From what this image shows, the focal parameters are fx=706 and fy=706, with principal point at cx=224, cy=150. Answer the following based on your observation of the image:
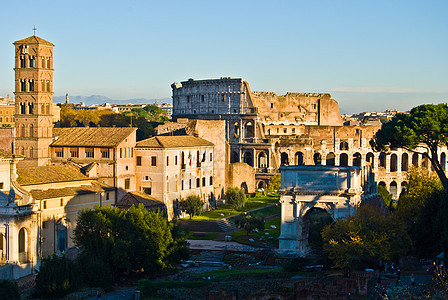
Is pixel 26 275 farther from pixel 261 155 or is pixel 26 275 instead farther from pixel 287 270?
pixel 261 155

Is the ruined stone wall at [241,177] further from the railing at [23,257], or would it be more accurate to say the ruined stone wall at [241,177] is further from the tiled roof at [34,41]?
the railing at [23,257]

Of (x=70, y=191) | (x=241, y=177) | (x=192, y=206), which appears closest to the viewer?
(x=70, y=191)

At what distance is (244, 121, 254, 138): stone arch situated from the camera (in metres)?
95.7

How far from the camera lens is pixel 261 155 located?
303 ft

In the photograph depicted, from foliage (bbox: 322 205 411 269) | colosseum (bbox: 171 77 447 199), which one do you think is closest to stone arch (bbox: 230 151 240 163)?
colosseum (bbox: 171 77 447 199)

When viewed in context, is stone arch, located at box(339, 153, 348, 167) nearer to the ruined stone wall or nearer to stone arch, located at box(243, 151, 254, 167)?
stone arch, located at box(243, 151, 254, 167)

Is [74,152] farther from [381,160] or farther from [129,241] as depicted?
[381,160]

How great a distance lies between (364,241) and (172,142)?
986 inches

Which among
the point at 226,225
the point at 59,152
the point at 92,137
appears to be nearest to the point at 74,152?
the point at 59,152

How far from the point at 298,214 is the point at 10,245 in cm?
1558

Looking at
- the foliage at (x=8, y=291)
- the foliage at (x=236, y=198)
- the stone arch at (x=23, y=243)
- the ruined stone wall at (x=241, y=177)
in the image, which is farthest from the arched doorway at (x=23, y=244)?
the ruined stone wall at (x=241, y=177)

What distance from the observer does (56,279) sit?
31.2 meters

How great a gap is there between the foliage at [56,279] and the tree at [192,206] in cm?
2182

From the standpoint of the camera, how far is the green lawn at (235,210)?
54.2m
